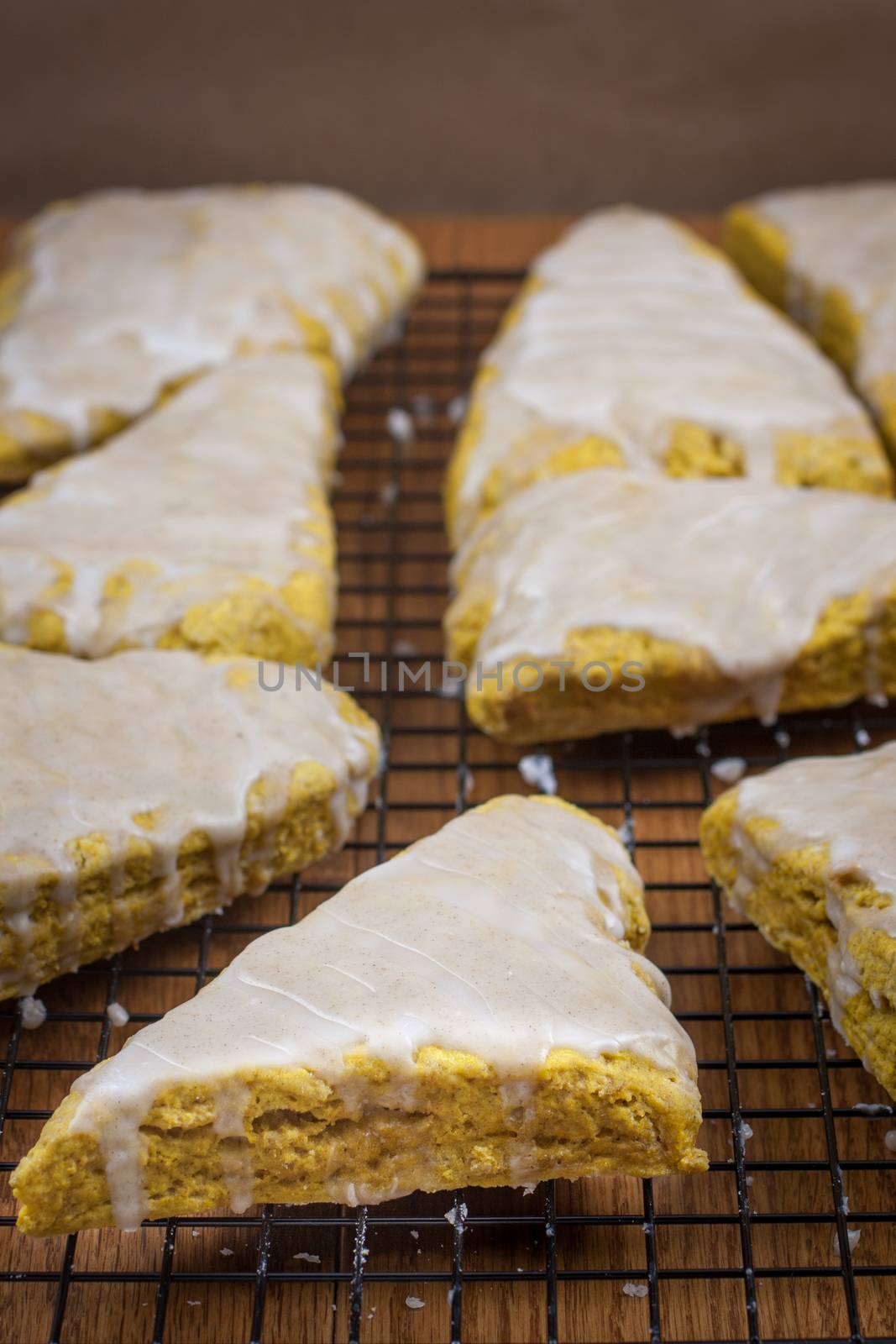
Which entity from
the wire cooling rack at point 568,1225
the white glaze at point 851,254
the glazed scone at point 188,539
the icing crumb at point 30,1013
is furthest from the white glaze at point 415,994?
the white glaze at point 851,254

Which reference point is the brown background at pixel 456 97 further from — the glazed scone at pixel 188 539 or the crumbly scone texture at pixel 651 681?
the crumbly scone texture at pixel 651 681

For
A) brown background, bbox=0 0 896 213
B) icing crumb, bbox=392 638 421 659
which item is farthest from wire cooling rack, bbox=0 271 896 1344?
brown background, bbox=0 0 896 213

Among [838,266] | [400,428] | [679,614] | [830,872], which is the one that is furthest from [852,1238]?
[838,266]

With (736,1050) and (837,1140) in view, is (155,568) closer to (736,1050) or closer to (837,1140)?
(736,1050)

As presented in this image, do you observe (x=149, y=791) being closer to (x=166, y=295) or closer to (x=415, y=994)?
(x=415, y=994)

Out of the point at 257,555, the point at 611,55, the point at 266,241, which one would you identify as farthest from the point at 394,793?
the point at 611,55
